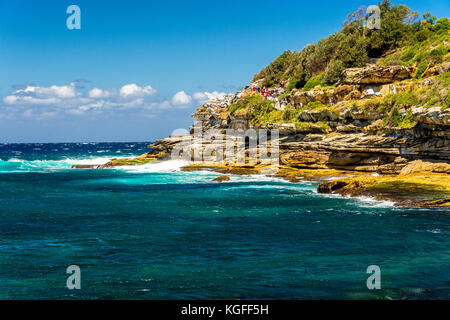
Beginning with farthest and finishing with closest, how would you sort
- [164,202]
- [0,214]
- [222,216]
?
[164,202] < [0,214] < [222,216]

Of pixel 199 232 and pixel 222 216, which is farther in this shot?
pixel 222 216

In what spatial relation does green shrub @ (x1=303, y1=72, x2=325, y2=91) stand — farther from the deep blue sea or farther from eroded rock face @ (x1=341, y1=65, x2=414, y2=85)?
the deep blue sea

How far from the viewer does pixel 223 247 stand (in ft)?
69.7

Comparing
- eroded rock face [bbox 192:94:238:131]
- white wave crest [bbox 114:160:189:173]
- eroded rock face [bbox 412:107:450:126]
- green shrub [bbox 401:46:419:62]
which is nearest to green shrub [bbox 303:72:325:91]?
green shrub [bbox 401:46:419:62]

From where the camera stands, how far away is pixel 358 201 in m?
33.2

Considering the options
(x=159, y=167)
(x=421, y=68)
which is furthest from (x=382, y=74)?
(x=159, y=167)

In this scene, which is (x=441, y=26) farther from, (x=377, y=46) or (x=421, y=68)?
(x=421, y=68)

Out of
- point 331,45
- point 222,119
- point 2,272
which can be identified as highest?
point 331,45

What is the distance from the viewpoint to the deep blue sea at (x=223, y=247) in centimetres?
1543

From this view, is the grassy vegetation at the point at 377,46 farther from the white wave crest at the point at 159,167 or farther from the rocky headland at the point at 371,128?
the white wave crest at the point at 159,167

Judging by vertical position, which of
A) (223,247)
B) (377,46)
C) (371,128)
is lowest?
→ (223,247)
